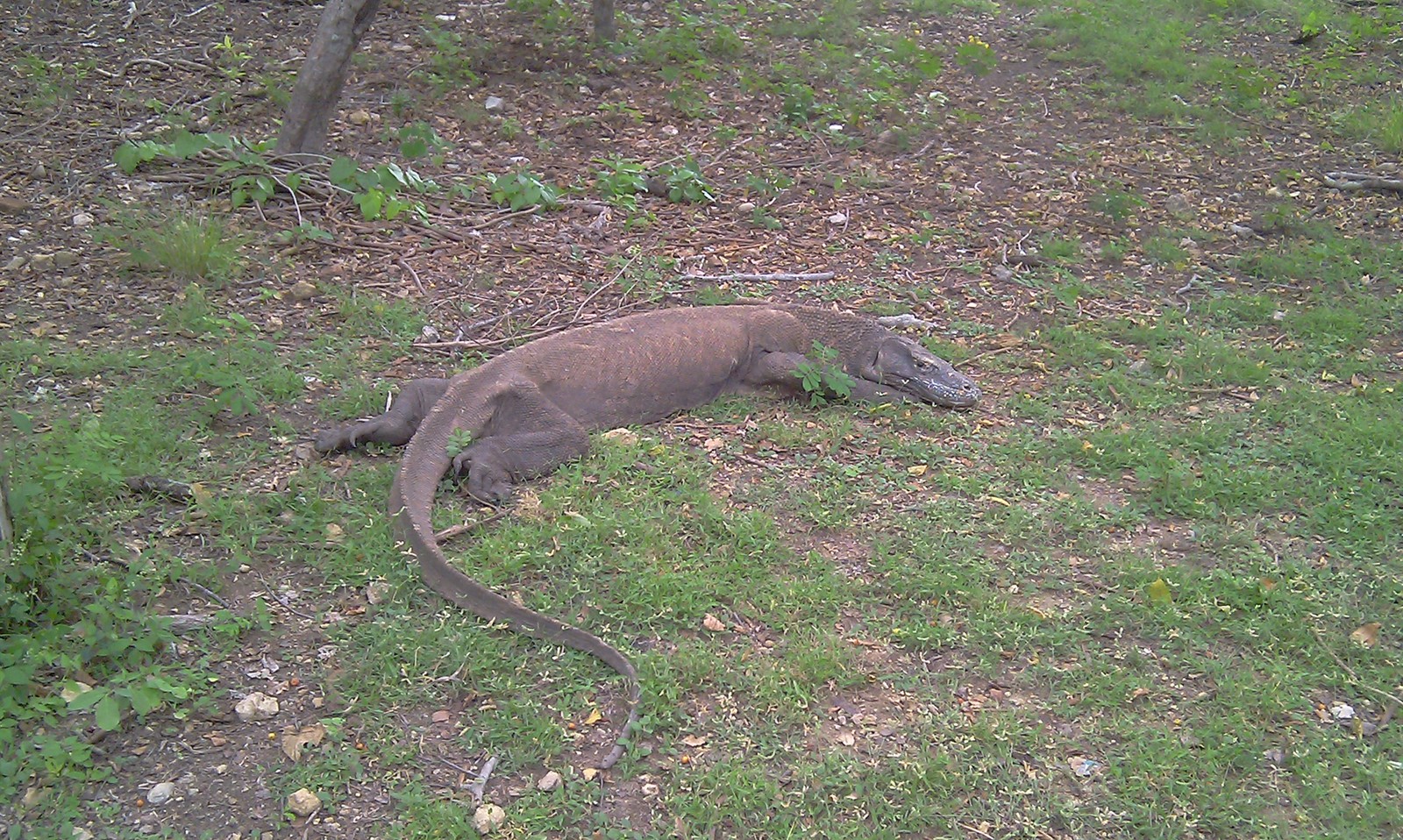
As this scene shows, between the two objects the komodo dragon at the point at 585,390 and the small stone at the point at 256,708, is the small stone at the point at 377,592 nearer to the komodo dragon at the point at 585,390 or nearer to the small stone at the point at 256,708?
the komodo dragon at the point at 585,390

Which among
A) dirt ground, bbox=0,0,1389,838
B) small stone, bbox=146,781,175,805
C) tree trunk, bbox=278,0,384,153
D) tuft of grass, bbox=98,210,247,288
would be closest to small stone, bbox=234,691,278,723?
dirt ground, bbox=0,0,1389,838

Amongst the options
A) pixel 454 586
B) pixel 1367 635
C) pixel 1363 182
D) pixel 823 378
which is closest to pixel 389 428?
pixel 454 586

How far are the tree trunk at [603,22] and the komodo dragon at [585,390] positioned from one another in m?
3.90

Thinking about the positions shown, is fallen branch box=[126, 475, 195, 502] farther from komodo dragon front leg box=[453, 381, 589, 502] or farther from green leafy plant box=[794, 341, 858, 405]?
green leafy plant box=[794, 341, 858, 405]

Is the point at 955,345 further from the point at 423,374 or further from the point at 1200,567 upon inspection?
the point at 423,374

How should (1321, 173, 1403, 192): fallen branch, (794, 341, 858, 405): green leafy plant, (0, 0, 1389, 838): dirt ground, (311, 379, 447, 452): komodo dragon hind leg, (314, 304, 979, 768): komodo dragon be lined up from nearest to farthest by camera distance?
(314, 304, 979, 768): komodo dragon < (311, 379, 447, 452): komodo dragon hind leg < (794, 341, 858, 405): green leafy plant < (0, 0, 1389, 838): dirt ground < (1321, 173, 1403, 192): fallen branch

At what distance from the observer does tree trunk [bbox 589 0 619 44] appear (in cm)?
834

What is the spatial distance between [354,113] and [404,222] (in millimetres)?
1397

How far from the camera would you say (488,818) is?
108 inches

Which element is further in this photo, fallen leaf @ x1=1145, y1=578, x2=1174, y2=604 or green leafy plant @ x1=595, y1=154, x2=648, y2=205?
green leafy plant @ x1=595, y1=154, x2=648, y2=205

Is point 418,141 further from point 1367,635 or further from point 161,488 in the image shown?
point 1367,635

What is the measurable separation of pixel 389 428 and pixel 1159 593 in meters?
2.71

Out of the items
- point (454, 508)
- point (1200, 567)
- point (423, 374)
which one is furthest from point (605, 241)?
point (1200, 567)

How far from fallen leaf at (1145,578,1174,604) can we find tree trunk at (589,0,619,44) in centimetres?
610
